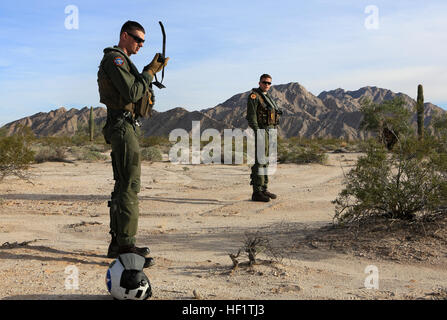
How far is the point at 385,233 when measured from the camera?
430 centimetres

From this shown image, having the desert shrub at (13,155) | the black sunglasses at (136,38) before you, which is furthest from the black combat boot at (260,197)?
the desert shrub at (13,155)

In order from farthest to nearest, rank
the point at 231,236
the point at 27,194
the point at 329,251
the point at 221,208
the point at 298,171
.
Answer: the point at 298,171 < the point at 27,194 < the point at 221,208 < the point at 231,236 < the point at 329,251

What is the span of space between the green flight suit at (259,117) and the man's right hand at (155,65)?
3683 millimetres

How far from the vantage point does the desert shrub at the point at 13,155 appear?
843 centimetres

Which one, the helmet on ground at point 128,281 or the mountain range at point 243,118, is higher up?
the mountain range at point 243,118

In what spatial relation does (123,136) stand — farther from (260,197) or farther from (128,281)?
(260,197)

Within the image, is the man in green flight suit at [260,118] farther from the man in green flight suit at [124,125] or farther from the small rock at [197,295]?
the small rock at [197,295]

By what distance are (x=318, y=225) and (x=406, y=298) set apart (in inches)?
101

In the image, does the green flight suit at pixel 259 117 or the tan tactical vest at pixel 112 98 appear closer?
the tan tactical vest at pixel 112 98

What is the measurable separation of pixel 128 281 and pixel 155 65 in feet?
6.45

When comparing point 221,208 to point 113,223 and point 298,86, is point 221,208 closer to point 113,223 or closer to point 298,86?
point 113,223

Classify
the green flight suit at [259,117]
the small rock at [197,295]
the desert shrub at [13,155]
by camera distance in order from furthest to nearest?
the desert shrub at [13,155] → the green flight suit at [259,117] → the small rock at [197,295]

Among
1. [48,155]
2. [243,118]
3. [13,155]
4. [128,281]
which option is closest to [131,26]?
[128,281]

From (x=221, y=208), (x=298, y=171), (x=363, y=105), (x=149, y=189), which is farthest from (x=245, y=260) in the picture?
(x=363, y=105)
